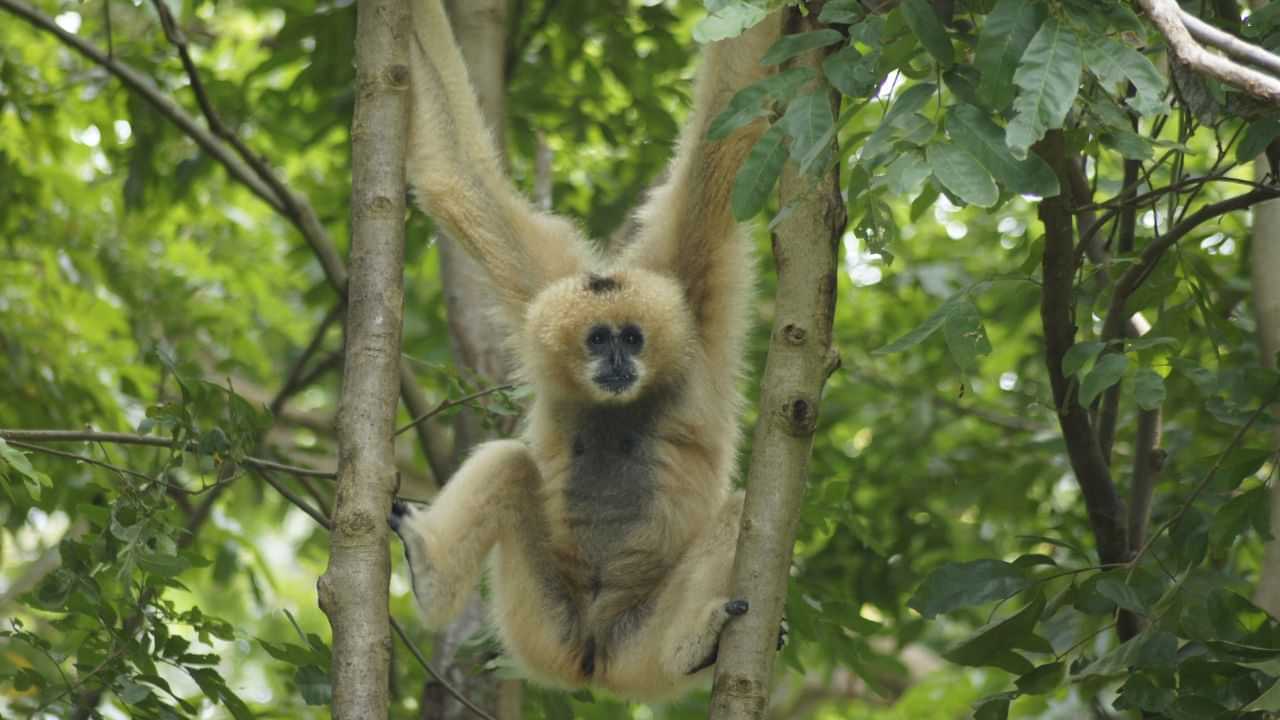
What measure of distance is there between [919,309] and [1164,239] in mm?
4462

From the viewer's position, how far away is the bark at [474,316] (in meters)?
7.27

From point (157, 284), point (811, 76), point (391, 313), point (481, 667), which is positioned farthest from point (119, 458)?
point (811, 76)

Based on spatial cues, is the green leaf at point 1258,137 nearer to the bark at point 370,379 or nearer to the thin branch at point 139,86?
the bark at point 370,379

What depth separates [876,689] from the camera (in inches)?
257

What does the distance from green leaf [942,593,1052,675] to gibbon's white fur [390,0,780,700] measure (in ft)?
3.57

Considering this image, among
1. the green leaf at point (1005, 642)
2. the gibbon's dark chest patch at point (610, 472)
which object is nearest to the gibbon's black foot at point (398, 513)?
the gibbon's dark chest patch at point (610, 472)

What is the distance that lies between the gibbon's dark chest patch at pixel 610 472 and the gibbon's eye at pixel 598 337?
0.36 metres

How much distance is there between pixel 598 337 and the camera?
20.2ft

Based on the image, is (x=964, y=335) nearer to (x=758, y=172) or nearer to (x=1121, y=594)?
(x=758, y=172)

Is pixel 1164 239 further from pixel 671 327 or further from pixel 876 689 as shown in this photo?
pixel 876 689

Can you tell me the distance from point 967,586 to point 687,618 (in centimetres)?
114

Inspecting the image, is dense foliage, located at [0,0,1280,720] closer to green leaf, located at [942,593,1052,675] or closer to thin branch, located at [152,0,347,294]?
green leaf, located at [942,593,1052,675]

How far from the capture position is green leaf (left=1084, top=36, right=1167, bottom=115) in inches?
135

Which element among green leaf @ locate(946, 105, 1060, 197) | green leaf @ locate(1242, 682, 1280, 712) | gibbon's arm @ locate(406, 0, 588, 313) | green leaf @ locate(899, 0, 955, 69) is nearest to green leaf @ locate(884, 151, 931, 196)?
green leaf @ locate(946, 105, 1060, 197)
